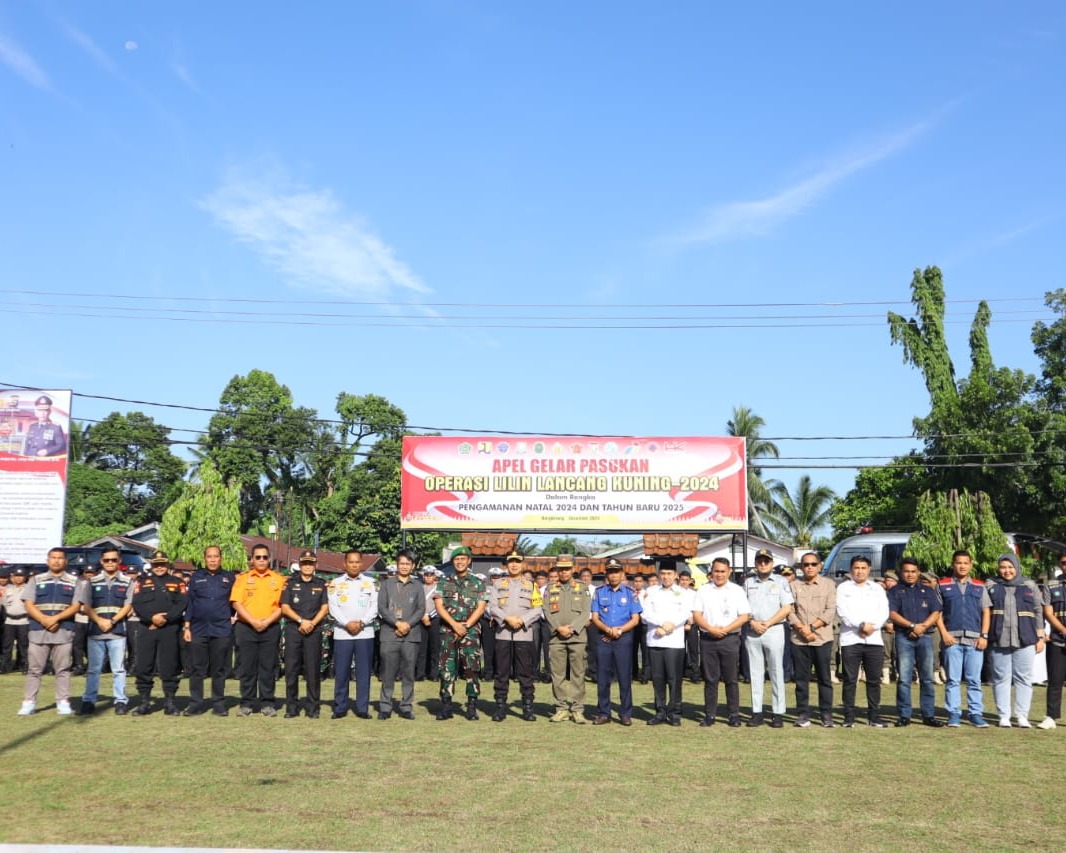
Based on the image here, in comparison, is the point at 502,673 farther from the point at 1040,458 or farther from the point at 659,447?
the point at 1040,458

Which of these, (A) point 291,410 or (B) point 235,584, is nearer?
(B) point 235,584

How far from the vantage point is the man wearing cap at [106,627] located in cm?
1180

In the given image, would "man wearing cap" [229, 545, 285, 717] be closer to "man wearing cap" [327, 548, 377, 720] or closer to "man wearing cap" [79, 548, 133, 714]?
"man wearing cap" [327, 548, 377, 720]

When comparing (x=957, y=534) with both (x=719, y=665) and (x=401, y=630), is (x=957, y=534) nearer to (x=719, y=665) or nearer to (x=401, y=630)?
(x=719, y=665)

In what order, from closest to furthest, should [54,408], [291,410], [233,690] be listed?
[233,690]
[54,408]
[291,410]

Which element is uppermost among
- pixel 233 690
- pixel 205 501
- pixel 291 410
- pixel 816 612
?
pixel 291 410

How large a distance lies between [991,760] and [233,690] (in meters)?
9.68

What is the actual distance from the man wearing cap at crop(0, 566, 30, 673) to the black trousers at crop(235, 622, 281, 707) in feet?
17.5

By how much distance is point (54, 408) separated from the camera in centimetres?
2191

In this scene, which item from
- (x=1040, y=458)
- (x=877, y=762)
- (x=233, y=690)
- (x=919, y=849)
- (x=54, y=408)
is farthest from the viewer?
(x=1040, y=458)

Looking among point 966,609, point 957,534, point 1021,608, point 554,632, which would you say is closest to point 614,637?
point 554,632

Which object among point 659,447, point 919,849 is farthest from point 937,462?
point 919,849

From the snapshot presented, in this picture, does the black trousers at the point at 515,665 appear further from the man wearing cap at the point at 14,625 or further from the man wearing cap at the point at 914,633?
the man wearing cap at the point at 14,625

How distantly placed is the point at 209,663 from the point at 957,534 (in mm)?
18832
